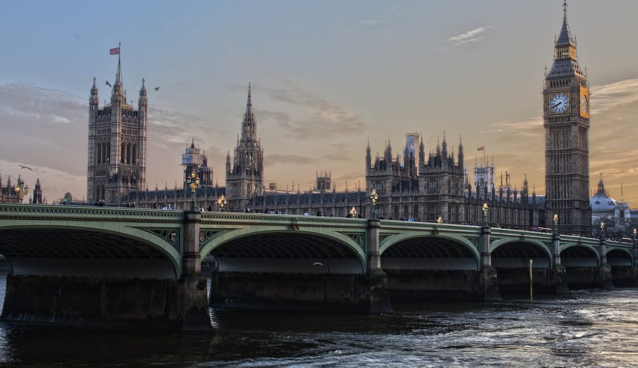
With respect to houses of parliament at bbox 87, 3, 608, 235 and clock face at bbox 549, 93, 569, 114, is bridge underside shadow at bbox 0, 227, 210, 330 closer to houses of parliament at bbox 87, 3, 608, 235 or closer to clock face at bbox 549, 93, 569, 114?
houses of parliament at bbox 87, 3, 608, 235

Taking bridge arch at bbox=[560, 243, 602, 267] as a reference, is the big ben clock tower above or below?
above

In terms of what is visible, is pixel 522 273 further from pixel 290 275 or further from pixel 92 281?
pixel 92 281

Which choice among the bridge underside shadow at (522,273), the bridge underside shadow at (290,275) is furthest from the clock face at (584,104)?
the bridge underside shadow at (290,275)

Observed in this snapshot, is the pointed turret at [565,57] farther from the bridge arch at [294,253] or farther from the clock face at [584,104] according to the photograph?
the bridge arch at [294,253]

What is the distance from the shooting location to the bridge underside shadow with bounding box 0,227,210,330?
52.5 metres

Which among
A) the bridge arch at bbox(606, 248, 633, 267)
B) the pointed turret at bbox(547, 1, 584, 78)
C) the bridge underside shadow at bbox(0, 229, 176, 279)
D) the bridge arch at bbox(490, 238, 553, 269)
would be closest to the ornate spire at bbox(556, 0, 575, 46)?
the pointed turret at bbox(547, 1, 584, 78)

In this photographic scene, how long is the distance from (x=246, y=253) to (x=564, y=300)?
35.1 meters

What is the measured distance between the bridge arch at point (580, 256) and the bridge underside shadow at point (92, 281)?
75584 mm

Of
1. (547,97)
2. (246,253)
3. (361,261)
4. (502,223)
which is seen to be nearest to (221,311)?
(246,253)

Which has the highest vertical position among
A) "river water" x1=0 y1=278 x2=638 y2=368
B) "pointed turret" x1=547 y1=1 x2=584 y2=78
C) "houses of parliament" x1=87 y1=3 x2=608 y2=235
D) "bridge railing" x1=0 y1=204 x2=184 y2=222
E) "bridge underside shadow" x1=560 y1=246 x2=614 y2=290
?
"pointed turret" x1=547 y1=1 x2=584 y2=78

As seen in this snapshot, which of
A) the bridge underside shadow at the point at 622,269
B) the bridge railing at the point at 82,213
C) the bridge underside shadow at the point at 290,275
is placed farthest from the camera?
the bridge underside shadow at the point at 622,269

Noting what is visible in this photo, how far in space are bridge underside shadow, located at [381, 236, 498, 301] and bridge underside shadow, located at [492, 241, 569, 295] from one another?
13270 mm

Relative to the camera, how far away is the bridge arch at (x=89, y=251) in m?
48.6

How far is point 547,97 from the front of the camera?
175 m
